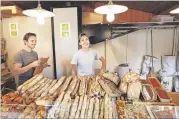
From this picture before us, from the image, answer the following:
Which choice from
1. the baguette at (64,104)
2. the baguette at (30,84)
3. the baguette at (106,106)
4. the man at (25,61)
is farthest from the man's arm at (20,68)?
the baguette at (106,106)

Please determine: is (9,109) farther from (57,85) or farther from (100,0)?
(100,0)

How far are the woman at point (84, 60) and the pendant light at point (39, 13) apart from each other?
23 centimetres

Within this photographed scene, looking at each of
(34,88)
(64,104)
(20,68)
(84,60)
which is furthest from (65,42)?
(64,104)

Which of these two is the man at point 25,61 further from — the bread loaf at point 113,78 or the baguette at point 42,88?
the bread loaf at point 113,78

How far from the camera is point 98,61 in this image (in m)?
0.94

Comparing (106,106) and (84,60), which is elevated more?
(84,60)

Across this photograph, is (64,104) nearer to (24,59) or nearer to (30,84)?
(30,84)

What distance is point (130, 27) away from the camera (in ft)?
3.70

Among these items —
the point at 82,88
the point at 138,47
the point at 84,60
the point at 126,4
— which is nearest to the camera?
the point at 82,88

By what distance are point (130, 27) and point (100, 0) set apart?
0.43 m

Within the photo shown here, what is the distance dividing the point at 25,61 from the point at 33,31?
0.18 m

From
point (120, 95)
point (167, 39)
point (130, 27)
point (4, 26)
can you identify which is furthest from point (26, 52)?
point (167, 39)

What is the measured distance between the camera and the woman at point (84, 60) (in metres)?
0.87

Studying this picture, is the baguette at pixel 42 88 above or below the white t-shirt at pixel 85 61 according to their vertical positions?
below
